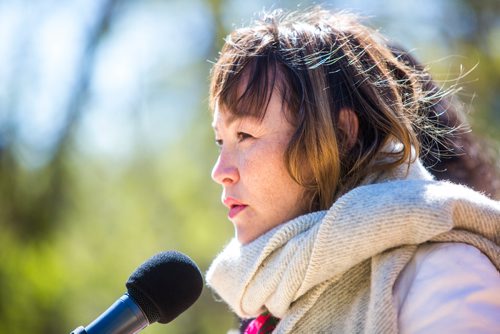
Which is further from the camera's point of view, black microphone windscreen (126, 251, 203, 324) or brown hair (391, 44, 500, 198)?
brown hair (391, 44, 500, 198)

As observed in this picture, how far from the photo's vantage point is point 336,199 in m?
2.05

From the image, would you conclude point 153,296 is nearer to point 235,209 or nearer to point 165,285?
point 165,285

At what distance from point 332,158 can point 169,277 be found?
0.53 metres

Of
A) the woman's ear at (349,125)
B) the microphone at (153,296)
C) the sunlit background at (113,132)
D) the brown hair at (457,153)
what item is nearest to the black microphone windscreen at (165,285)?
the microphone at (153,296)

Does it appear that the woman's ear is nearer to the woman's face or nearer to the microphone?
the woman's face

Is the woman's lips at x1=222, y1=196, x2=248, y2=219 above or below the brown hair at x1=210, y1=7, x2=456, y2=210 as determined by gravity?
below

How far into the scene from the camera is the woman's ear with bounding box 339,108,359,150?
83.2 inches

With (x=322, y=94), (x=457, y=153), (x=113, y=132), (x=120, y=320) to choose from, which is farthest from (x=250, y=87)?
(x=113, y=132)

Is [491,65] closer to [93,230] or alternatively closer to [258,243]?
[93,230]

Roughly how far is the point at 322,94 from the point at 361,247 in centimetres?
52

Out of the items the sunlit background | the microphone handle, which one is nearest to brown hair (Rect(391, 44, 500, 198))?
A: the microphone handle

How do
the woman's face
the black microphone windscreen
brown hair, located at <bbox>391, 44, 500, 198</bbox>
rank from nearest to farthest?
the black microphone windscreen, the woman's face, brown hair, located at <bbox>391, 44, 500, 198</bbox>

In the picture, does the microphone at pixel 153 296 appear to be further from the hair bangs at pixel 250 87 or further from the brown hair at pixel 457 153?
the brown hair at pixel 457 153

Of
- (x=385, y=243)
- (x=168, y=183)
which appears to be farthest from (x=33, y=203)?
(x=385, y=243)
